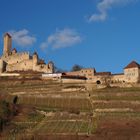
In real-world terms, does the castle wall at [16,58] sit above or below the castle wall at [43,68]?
above

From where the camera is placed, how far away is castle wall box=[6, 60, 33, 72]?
403ft

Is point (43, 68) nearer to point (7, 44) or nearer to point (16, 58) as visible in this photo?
point (16, 58)

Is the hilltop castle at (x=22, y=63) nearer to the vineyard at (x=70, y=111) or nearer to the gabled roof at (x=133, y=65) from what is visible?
the vineyard at (x=70, y=111)

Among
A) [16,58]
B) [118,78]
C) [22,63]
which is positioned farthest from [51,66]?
[118,78]

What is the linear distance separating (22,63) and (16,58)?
4166 millimetres

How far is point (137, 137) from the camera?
57469 mm

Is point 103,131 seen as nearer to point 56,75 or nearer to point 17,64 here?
point 56,75

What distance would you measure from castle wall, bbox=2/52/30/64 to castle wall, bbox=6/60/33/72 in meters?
1.62

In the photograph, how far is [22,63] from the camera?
124438mm

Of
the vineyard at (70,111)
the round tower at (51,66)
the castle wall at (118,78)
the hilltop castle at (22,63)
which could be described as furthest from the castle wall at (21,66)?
the castle wall at (118,78)

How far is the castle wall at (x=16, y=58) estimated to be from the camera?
12656cm

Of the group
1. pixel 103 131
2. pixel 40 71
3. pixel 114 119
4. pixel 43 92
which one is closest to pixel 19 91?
pixel 43 92

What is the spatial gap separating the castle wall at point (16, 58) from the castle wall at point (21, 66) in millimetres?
1625

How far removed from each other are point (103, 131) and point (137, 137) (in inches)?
229
